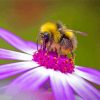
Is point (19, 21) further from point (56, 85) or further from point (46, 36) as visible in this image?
point (56, 85)

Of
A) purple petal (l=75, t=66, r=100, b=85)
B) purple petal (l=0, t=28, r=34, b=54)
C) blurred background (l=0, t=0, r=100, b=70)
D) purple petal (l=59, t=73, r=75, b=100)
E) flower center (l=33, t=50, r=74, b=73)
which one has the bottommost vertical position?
purple petal (l=59, t=73, r=75, b=100)

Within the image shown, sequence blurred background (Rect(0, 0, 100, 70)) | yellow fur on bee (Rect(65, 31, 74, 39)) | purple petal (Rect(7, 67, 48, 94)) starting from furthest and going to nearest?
blurred background (Rect(0, 0, 100, 70))
yellow fur on bee (Rect(65, 31, 74, 39))
purple petal (Rect(7, 67, 48, 94))

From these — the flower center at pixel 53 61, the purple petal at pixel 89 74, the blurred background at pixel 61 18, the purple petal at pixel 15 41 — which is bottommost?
the purple petal at pixel 89 74

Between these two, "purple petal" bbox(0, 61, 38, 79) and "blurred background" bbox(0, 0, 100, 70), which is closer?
"purple petal" bbox(0, 61, 38, 79)

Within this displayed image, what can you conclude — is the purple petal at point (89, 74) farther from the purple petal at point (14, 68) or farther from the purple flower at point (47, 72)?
the purple petal at point (14, 68)

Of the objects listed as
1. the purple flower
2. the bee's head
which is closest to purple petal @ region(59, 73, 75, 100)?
the purple flower

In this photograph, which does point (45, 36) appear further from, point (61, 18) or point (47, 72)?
point (61, 18)

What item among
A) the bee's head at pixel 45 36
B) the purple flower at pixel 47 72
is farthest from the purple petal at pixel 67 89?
the bee's head at pixel 45 36

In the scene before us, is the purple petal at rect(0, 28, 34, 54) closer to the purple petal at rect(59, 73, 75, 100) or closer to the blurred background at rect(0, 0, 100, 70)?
the blurred background at rect(0, 0, 100, 70)

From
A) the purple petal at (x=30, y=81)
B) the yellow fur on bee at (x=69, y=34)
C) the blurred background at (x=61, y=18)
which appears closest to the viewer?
the purple petal at (x=30, y=81)
